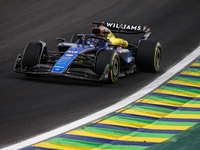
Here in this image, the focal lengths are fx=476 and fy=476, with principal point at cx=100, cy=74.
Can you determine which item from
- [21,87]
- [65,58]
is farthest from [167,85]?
[21,87]

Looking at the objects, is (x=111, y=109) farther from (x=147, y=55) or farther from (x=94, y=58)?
(x=147, y=55)

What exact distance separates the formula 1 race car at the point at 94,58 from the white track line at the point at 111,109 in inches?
31.3

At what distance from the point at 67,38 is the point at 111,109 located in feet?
30.6

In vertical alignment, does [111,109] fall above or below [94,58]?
below

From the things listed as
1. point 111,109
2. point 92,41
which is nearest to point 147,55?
point 92,41

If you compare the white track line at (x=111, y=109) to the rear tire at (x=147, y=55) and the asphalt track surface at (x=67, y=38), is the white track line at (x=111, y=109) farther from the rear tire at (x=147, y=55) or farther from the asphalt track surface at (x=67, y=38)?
the rear tire at (x=147, y=55)

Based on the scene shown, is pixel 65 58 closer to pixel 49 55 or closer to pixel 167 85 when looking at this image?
pixel 49 55

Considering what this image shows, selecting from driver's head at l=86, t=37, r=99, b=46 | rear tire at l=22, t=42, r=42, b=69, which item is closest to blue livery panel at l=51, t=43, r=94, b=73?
driver's head at l=86, t=37, r=99, b=46

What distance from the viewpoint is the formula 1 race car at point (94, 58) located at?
13.2m

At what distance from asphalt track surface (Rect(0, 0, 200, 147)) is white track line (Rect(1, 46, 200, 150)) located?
0.22 meters

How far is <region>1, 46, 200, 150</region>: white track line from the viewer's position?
8.77 meters

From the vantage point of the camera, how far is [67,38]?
19.9m

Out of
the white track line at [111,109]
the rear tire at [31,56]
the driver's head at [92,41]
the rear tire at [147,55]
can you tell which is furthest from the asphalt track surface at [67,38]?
the driver's head at [92,41]

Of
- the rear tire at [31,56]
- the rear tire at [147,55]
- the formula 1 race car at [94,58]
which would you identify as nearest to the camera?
the formula 1 race car at [94,58]
